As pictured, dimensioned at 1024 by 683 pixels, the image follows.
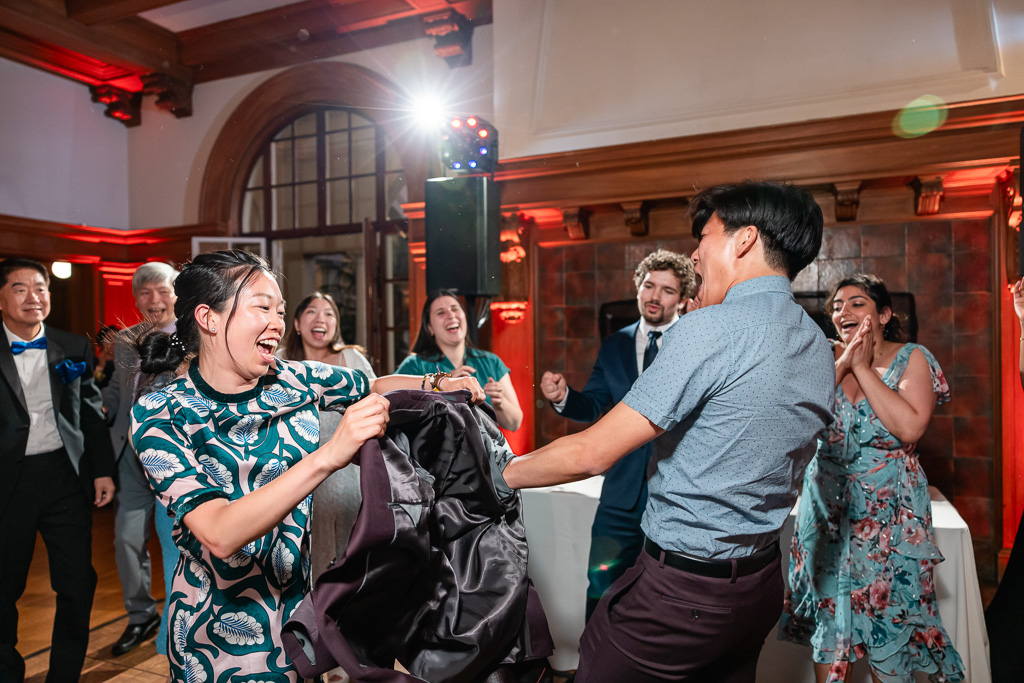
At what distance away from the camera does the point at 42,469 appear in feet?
7.42

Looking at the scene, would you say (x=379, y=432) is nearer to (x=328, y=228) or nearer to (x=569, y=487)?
(x=569, y=487)

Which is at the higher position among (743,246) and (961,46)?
(961,46)

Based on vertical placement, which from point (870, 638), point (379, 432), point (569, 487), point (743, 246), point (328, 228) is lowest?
point (870, 638)

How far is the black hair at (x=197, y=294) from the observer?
1.30 meters

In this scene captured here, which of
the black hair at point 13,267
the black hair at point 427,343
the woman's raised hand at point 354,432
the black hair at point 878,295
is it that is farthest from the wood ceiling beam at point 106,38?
the black hair at point 878,295

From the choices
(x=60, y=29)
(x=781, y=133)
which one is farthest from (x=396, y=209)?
(x=781, y=133)

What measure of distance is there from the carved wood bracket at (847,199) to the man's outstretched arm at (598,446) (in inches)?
128

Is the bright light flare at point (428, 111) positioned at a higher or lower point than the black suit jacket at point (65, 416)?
higher

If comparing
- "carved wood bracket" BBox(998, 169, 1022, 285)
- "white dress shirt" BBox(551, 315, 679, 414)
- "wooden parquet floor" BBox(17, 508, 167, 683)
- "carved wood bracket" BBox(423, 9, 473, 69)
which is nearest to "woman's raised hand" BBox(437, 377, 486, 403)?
"white dress shirt" BBox(551, 315, 679, 414)

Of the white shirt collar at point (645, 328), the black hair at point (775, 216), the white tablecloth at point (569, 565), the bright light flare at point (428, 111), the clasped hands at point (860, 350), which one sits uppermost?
the bright light flare at point (428, 111)

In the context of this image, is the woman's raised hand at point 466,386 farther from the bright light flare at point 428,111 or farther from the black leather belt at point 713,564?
the bright light flare at point 428,111

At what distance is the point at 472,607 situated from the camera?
1.17 metres

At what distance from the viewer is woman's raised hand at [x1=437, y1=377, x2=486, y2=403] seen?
4.58 ft

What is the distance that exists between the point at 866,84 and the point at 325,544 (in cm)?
380
